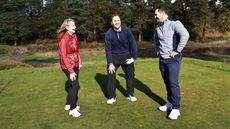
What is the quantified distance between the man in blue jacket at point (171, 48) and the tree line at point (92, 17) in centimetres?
4676

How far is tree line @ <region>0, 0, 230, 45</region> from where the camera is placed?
177 ft

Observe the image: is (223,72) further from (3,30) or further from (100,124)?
(3,30)

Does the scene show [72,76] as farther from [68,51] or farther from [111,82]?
[111,82]

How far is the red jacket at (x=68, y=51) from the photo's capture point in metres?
6.61

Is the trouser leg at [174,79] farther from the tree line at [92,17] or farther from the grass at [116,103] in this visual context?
the tree line at [92,17]

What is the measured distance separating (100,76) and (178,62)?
17.3 ft

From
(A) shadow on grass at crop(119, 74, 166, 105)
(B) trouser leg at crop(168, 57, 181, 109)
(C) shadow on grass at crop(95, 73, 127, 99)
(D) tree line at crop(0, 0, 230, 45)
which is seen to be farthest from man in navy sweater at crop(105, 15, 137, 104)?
(D) tree line at crop(0, 0, 230, 45)

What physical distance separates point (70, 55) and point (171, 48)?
211cm

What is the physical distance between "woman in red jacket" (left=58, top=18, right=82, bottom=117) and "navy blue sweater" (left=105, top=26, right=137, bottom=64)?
0.87m

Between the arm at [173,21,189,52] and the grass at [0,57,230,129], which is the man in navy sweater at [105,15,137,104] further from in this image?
the arm at [173,21,189,52]

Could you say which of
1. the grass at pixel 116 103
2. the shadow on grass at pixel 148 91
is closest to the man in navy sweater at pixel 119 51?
the grass at pixel 116 103

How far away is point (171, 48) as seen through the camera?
21.2 feet

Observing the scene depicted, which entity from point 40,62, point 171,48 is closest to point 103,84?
point 171,48

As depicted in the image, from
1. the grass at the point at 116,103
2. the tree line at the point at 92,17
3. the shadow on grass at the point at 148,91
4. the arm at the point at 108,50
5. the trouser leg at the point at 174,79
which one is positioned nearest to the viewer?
the grass at the point at 116,103
